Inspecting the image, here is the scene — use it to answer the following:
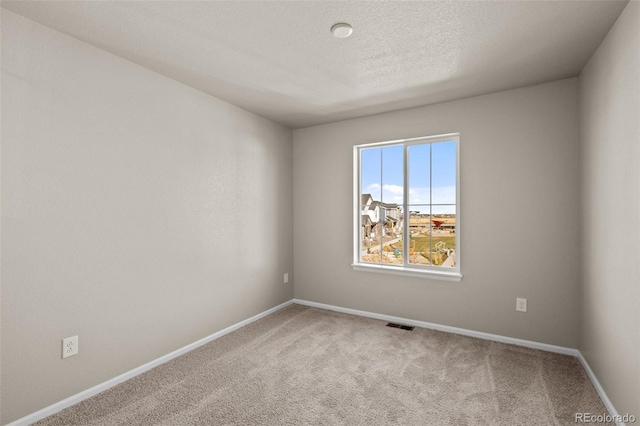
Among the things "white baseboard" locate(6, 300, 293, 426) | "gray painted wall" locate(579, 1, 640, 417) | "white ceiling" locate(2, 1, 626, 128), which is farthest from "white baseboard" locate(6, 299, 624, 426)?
"white ceiling" locate(2, 1, 626, 128)

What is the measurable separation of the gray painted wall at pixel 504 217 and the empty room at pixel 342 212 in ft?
0.06

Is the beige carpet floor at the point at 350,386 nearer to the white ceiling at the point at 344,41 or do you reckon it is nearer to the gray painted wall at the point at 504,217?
the gray painted wall at the point at 504,217

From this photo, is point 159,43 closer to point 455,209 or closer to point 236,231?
point 236,231

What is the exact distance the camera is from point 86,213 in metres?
2.15

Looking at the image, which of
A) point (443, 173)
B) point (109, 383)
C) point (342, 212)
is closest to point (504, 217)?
point (443, 173)

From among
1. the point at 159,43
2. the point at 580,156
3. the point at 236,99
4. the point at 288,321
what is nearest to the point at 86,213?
the point at 159,43

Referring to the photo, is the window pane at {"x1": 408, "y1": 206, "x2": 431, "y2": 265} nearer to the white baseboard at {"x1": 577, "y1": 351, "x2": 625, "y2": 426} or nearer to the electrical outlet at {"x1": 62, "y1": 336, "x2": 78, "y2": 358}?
the white baseboard at {"x1": 577, "y1": 351, "x2": 625, "y2": 426}

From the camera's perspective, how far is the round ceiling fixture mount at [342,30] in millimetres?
1929

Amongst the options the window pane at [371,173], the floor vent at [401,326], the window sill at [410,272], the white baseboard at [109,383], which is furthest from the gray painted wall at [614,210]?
the white baseboard at [109,383]

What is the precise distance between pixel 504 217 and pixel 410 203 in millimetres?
951

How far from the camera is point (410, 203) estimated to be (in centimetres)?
357

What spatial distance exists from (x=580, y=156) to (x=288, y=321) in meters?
3.24

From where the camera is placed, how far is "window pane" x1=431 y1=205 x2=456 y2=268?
333cm

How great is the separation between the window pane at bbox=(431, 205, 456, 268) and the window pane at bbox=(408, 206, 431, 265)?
0.05m
